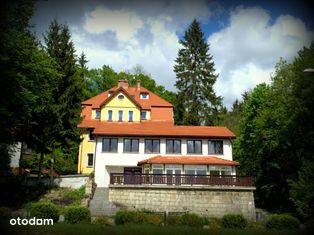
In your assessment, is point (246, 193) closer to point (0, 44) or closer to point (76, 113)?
point (76, 113)

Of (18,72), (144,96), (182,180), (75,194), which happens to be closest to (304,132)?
(182,180)

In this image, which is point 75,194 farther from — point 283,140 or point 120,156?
point 283,140

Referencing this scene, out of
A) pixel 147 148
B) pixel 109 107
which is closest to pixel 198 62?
pixel 109 107

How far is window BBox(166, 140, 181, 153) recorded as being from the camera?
3156 cm

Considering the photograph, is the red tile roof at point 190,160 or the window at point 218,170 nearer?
the red tile roof at point 190,160

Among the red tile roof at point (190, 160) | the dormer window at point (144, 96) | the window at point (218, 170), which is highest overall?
the dormer window at point (144, 96)

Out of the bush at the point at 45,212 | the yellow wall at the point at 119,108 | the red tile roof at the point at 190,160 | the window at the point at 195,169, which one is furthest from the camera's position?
the yellow wall at the point at 119,108

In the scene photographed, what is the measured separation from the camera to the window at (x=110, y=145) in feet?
102

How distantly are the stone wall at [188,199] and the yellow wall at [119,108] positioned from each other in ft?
41.8

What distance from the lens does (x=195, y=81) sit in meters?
45.1

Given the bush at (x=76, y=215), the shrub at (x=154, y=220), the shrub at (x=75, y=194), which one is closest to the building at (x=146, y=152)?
the shrub at (x=75, y=194)

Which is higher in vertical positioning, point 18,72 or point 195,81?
point 195,81

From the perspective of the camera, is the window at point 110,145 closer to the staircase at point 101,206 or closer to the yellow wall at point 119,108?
the staircase at point 101,206

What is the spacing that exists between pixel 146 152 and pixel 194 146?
485cm
